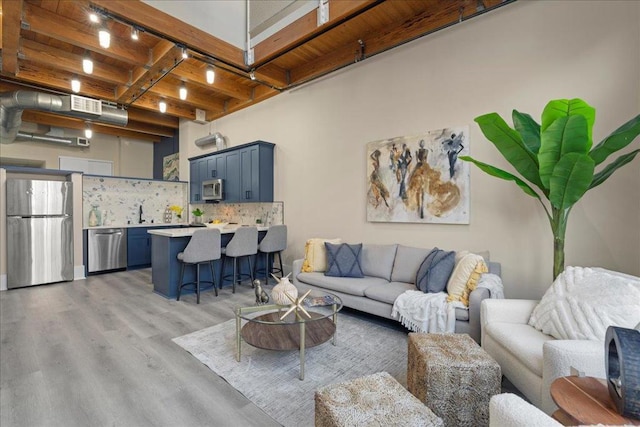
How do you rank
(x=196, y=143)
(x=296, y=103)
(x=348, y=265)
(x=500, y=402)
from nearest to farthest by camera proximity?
(x=500, y=402) → (x=348, y=265) → (x=296, y=103) → (x=196, y=143)

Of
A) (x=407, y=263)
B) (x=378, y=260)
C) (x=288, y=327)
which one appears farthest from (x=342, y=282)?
(x=288, y=327)

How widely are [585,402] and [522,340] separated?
2.51 feet

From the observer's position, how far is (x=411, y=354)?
1.95 metres

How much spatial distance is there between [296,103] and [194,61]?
1.75 m

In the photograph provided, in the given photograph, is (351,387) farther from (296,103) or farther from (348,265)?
(296,103)

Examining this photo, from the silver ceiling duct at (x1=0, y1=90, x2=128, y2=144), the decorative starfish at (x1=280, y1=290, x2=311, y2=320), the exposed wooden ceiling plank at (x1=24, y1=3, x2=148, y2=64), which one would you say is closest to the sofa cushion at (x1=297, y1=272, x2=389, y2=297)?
the decorative starfish at (x1=280, y1=290, x2=311, y2=320)

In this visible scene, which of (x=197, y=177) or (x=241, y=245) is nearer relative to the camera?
(x=241, y=245)

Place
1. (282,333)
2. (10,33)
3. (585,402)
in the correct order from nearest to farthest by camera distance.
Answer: (585,402), (282,333), (10,33)

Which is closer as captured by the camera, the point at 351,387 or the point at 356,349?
the point at 351,387

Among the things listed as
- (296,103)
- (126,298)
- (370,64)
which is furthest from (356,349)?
(296,103)

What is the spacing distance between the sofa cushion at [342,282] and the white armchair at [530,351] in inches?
52.8

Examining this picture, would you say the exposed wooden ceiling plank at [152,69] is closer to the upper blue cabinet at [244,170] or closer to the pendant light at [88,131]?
the upper blue cabinet at [244,170]

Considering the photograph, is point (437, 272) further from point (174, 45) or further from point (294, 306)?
point (174, 45)

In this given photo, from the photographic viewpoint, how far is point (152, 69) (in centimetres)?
456
